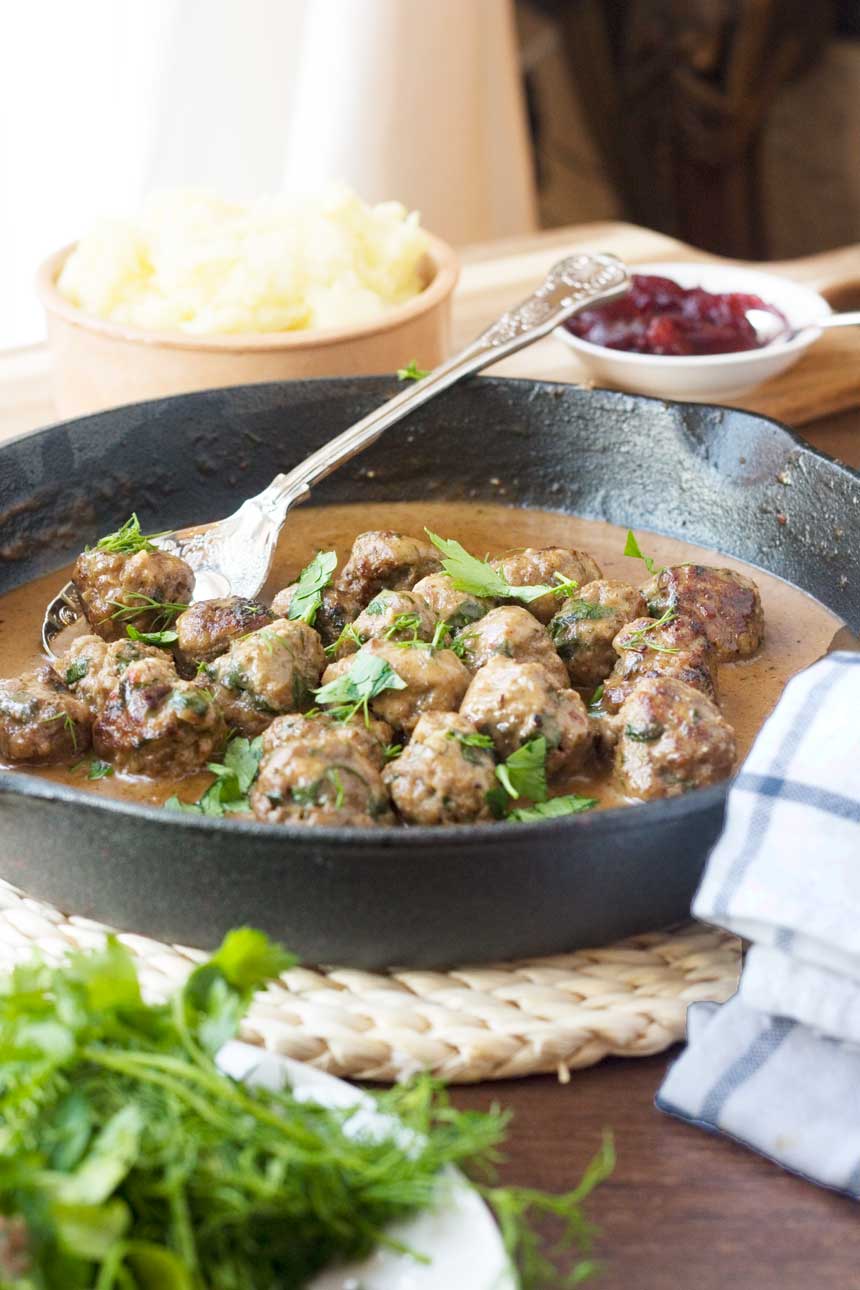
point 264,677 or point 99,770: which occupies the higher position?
point 264,677

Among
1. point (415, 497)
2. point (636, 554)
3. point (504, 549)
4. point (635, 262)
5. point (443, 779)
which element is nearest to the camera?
point (443, 779)

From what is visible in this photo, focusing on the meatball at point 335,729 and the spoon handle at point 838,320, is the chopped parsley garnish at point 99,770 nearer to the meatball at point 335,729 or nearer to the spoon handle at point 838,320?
the meatball at point 335,729

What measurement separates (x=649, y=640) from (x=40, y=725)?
97 cm

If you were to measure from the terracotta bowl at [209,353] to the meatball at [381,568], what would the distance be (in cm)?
66

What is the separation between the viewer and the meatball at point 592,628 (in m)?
2.41

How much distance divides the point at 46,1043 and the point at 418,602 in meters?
1.15

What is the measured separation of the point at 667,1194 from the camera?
1636mm

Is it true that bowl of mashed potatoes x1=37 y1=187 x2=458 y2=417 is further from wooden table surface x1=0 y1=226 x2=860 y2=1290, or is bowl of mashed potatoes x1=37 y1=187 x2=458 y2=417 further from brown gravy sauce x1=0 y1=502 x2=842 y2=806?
wooden table surface x1=0 y1=226 x2=860 y2=1290

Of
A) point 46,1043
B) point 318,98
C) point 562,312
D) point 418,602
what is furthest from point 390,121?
point 46,1043

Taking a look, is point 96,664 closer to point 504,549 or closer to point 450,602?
point 450,602

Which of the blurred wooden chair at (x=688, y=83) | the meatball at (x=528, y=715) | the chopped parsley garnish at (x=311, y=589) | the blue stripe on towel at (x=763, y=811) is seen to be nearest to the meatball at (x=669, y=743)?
the meatball at (x=528, y=715)

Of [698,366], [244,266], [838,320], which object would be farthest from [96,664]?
[838,320]

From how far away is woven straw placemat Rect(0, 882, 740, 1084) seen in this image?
1.77m

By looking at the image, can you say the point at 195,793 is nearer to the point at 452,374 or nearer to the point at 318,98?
the point at 452,374
